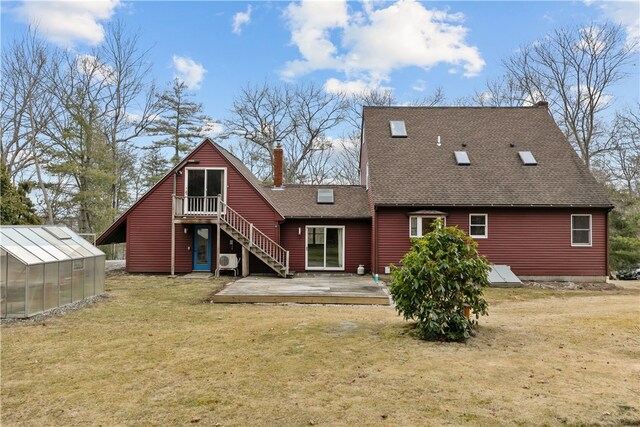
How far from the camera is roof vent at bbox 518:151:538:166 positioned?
16.1 meters

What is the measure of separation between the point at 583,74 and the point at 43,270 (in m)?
28.4

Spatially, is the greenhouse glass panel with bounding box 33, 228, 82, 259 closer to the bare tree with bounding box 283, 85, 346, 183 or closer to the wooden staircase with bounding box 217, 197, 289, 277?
the wooden staircase with bounding box 217, 197, 289, 277

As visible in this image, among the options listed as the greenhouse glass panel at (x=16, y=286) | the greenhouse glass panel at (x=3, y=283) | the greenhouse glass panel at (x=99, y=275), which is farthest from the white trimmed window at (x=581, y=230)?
the greenhouse glass panel at (x=3, y=283)

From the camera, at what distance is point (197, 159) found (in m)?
15.6

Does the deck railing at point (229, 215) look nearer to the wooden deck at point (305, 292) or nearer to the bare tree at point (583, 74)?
the wooden deck at point (305, 292)

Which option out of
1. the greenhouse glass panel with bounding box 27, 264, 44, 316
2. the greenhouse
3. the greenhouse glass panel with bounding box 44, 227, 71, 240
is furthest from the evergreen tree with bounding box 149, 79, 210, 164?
the greenhouse glass panel with bounding box 27, 264, 44, 316

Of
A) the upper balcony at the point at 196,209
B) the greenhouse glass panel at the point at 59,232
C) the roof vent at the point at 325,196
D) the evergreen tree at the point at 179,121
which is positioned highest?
the evergreen tree at the point at 179,121

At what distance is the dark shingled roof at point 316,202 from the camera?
16062 mm

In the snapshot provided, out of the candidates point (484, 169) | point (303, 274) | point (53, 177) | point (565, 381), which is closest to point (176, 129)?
point (53, 177)

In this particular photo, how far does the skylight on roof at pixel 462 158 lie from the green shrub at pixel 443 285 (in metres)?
10.4

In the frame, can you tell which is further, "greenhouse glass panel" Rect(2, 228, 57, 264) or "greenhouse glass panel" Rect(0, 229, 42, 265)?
"greenhouse glass panel" Rect(2, 228, 57, 264)

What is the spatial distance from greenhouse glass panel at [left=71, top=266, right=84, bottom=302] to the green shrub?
299 inches

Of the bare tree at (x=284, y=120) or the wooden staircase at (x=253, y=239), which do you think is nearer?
the wooden staircase at (x=253, y=239)

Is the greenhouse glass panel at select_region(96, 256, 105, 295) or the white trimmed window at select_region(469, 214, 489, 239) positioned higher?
the white trimmed window at select_region(469, 214, 489, 239)
